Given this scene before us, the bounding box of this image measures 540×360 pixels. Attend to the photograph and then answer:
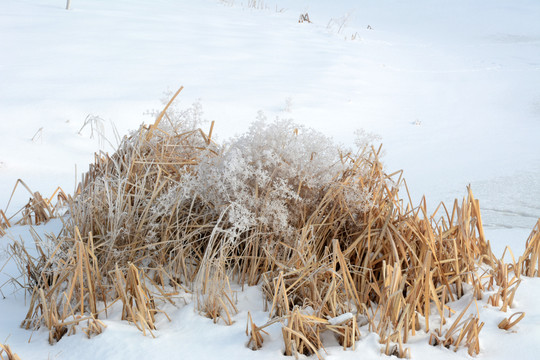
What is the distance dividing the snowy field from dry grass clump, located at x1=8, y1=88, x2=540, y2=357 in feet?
0.22

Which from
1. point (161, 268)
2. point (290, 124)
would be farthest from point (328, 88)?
point (161, 268)

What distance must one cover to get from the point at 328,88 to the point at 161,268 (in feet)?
13.8

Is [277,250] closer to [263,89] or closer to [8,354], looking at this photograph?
[8,354]

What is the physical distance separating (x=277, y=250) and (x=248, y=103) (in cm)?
326

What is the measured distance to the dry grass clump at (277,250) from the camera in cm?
135

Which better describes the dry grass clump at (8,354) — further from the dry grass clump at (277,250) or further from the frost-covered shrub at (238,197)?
the frost-covered shrub at (238,197)

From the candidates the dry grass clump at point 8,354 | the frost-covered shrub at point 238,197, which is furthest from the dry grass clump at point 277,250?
the dry grass clump at point 8,354

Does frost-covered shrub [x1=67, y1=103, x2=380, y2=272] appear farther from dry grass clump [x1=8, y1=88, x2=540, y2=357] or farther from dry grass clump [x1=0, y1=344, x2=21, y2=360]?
dry grass clump [x1=0, y1=344, x2=21, y2=360]

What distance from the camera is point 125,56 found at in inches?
228

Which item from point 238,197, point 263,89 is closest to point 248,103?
point 263,89

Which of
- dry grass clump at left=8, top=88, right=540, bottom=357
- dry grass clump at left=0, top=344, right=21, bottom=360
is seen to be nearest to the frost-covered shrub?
dry grass clump at left=8, top=88, right=540, bottom=357

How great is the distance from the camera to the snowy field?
1336 millimetres

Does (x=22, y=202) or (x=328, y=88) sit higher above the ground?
(x=328, y=88)

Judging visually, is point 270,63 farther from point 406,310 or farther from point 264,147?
point 406,310
